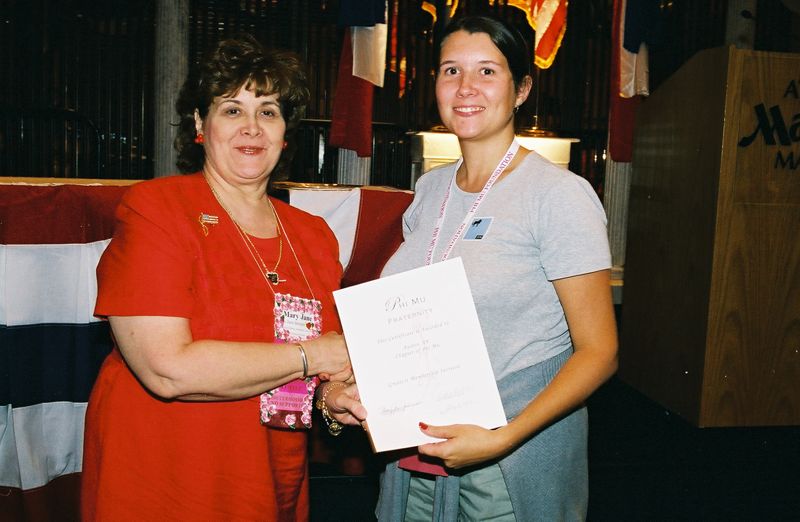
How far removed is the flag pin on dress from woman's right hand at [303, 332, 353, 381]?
343 mm

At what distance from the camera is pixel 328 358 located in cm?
145

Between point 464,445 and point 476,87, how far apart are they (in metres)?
0.76

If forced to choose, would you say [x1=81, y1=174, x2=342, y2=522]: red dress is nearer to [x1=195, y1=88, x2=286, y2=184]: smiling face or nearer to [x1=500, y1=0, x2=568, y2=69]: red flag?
[x1=195, y1=88, x2=286, y2=184]: smiling face

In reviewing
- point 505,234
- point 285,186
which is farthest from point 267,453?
A: point 285,186

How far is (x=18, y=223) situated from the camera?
6.91ft

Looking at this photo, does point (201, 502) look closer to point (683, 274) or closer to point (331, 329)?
point (331, 329)

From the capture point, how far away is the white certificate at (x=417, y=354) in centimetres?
121

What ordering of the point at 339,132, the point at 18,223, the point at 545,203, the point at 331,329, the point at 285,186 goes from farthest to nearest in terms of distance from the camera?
the point at 339,132 < the point at 285,186 < the point at 18,223 < the point at 331,329 < the point at 545,203

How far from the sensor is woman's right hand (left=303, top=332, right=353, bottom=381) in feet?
4.72

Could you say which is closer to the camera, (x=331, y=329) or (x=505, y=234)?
(x=505, y=234)

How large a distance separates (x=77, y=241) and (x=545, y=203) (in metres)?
1.68

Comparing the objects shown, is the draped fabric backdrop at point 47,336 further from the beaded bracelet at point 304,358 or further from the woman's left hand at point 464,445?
the woman's left hand at point 464,445

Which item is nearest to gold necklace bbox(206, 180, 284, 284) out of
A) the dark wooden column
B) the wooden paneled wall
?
the dark wooden column

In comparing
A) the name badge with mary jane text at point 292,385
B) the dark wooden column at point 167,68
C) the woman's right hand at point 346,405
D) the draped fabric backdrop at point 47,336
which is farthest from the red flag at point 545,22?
the woman's right hand at point 346,405
